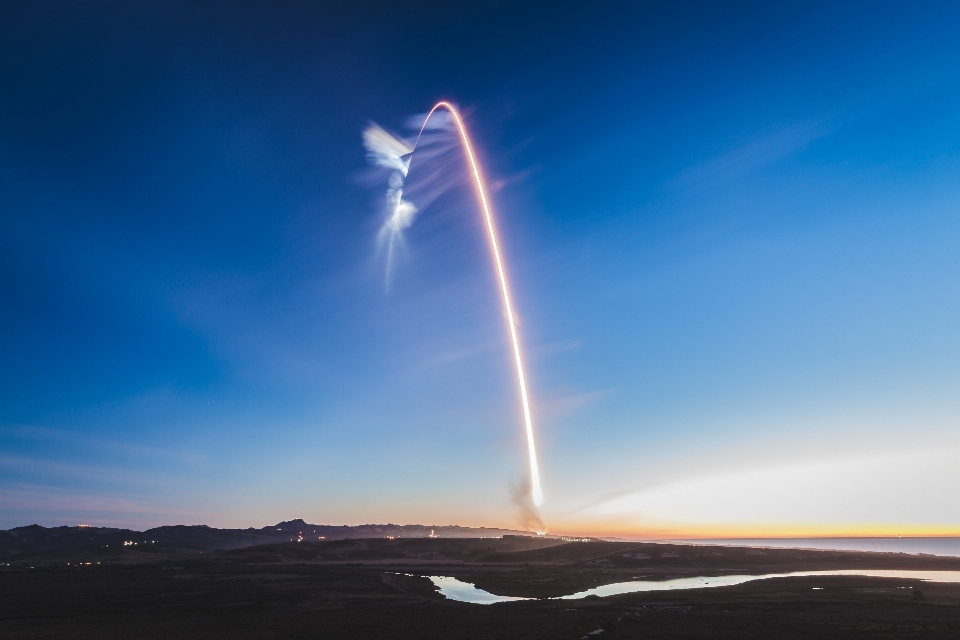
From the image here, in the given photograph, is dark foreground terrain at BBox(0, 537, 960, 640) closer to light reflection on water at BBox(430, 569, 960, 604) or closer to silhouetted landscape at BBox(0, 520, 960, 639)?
silhouetted landscape at BBox(0, 520, 960, 639)

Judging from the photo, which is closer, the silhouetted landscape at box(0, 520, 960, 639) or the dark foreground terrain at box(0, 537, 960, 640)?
the dark foreground terrain at box(0, 537, 960, 640)

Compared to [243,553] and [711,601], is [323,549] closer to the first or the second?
[243,553]

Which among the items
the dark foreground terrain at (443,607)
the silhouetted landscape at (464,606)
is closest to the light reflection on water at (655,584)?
the silhouetted landscape at (464,606)

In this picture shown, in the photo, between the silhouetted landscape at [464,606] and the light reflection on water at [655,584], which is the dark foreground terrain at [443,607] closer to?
the silhouetted landscape at [464,606]

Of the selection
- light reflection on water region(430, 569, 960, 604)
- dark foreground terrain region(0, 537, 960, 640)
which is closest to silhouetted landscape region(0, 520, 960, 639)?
dark foreground terrain region(0, 537, 960, 640)

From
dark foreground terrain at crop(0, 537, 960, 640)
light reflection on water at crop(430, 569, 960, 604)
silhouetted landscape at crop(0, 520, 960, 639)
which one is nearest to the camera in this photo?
dark foreground terrain at crop(0, 537, 960, 640)

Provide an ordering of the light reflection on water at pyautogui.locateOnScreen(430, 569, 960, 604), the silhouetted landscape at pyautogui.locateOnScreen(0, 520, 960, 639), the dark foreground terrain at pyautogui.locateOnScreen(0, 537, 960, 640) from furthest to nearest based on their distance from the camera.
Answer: the light reflection on water at pyautogui.locateOnScreen(430, 569, 960, 604)
the silhouetted landscape at pyautogui.locateOnScreen(0, 520, 960, 639)
the dark foreground terrain at pyautogui.locateOnScreen(0, 537, 960, 640)

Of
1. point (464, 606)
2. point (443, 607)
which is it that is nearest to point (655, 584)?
point (464, 606)

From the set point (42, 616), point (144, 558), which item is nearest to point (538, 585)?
point (42, 616)
